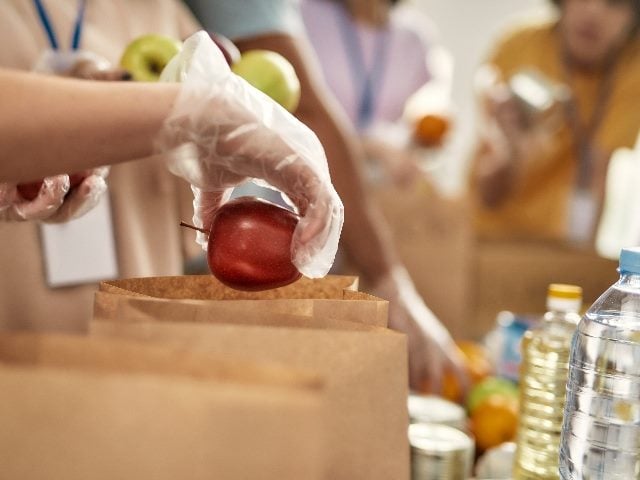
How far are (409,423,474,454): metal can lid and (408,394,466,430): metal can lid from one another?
18 mm

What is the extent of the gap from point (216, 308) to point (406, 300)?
2.88ft

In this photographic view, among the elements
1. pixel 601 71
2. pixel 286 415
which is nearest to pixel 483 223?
pixel 601 71

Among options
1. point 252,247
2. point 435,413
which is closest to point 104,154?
point 252,247

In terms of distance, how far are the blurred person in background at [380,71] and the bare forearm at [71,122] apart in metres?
1.84

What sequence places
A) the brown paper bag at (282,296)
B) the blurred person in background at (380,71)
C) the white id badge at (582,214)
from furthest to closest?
the white id badge at (582,214), the blurred person in background at (380,71), the brown paper bag at (282,296)

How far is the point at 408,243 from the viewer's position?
228 cm

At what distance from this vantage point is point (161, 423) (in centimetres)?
40

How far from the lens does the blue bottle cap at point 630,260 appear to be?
69cm

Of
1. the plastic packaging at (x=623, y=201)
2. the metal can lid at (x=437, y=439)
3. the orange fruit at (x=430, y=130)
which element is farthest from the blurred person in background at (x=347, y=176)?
the plastic packaging at (x=623, y=201)

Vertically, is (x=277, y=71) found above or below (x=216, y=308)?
above

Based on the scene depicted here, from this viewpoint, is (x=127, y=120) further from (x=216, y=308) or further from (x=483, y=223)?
(x=483, y=223)

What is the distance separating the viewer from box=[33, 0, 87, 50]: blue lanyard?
92 cm

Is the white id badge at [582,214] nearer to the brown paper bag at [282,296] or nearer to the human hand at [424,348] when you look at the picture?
the human hand at [424,348]

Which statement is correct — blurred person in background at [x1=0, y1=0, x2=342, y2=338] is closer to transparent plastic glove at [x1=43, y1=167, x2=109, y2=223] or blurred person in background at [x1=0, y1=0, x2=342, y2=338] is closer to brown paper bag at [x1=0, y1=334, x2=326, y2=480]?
transparent plastic glove at [x1=43, y1=167, x2=109, y2=223]
